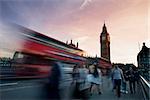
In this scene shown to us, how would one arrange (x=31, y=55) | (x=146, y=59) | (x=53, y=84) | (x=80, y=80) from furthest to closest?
(x=146, y=59) → (x=31, y=55) → (x=80, y=80) → (x=53, y=84)

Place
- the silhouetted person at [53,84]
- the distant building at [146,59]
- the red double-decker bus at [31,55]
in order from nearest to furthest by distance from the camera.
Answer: the silhouetted person at [53,84] < the red double-decker bus at [31,55] < the distant building at [146,59]

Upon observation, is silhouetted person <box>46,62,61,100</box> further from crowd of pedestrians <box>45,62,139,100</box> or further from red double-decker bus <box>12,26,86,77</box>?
red double-decker bus <box>12,26,86,77</box>

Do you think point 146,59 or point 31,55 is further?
point 146,59

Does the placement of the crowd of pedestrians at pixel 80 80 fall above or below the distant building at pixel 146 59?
below

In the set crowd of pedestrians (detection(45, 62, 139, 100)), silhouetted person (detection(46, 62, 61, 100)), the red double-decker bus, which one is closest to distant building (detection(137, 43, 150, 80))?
crowd of pedestrians (detection(45, 62, 139, 100))

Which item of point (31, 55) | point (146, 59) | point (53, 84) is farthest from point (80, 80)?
point (146, 59)

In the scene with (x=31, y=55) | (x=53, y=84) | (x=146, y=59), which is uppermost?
(x=146, y=59)

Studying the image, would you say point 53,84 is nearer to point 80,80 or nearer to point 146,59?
point 80,80

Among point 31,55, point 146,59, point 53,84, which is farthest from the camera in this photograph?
point 146,59

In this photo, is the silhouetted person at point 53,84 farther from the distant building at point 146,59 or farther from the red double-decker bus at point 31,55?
the distant building at point 146,59

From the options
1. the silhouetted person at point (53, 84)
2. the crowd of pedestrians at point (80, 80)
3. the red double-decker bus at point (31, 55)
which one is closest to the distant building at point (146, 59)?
the crowd of pedestrians at point (80, 80)

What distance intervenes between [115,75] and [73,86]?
2.72m

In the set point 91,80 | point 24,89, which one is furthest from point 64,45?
point 24,89

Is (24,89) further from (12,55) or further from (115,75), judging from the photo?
(115,75)
